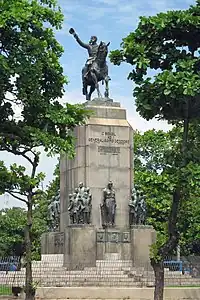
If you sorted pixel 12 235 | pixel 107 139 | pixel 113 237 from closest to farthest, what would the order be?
pixel 113 237 → pixel 107 139 → pixel 12 235

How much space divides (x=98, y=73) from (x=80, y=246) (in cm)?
891

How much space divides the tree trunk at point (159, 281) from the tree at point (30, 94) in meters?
3.43

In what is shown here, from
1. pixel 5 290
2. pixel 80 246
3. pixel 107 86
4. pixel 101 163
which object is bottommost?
pixel 5 290

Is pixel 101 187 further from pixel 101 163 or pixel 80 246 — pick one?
pixel 80 246

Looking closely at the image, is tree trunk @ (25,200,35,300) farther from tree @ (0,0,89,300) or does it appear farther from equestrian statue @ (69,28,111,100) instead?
equestrian statue @ (69,28,111,100)

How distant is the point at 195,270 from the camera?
1110 inches

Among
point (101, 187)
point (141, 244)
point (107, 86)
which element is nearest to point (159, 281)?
point (141, 244)

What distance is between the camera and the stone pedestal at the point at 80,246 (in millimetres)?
29469

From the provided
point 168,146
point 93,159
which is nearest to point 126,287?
point 93,159

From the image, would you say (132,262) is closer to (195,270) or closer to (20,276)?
(195,270)

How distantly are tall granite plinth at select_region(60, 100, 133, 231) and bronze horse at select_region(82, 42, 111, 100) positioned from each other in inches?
78.4

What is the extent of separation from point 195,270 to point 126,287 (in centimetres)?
393

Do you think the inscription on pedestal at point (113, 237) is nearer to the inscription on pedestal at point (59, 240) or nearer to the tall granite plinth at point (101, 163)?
the tall granite plinth at point (101, 163)

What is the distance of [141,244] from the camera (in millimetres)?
30734
